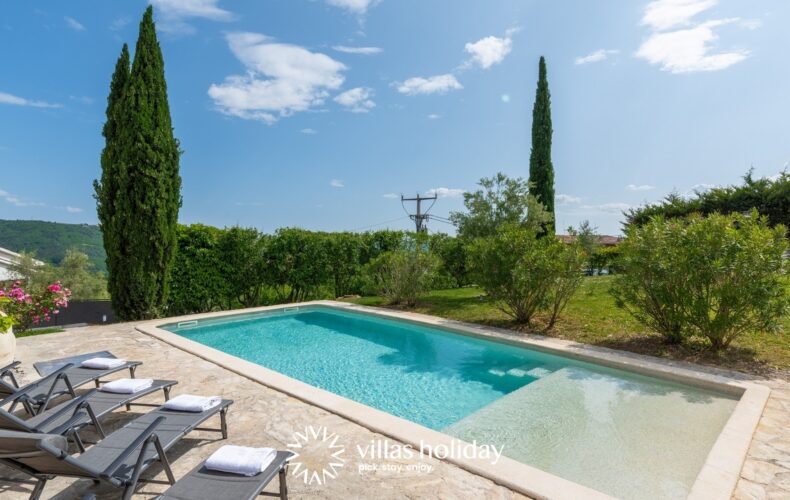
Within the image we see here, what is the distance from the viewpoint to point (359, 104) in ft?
50.4

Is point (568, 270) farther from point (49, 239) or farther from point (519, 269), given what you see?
point (49, 239)

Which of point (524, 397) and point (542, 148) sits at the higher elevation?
point (542, 148)

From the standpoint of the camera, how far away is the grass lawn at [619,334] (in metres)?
6.39

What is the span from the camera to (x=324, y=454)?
3.56m

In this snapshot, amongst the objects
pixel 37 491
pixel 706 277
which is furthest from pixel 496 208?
pixel 37 491

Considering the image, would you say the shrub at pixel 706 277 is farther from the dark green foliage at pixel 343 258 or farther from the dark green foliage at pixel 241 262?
the dark green foliage at pixel 241 262

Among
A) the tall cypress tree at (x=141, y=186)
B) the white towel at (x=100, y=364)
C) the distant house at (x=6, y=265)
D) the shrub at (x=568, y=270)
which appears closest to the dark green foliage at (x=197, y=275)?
the tall cypress tree at (x=141, y=186)

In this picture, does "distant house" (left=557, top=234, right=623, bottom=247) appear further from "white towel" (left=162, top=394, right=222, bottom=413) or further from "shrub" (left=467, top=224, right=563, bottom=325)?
"white towel" (left=162, top=394, right=222, bottom=413)

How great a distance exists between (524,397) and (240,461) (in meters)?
4.30

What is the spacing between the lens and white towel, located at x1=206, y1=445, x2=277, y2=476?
260cm

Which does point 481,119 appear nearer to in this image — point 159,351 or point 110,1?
point 110,1

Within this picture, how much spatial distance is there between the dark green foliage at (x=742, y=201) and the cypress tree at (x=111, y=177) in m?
20.7

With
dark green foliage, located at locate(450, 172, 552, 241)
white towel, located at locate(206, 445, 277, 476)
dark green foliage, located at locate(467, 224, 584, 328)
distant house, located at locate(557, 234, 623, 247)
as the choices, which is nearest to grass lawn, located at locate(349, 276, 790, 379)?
dark green foliage, located at locate(467, 224, 584, 328)

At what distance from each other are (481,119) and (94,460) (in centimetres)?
1625
